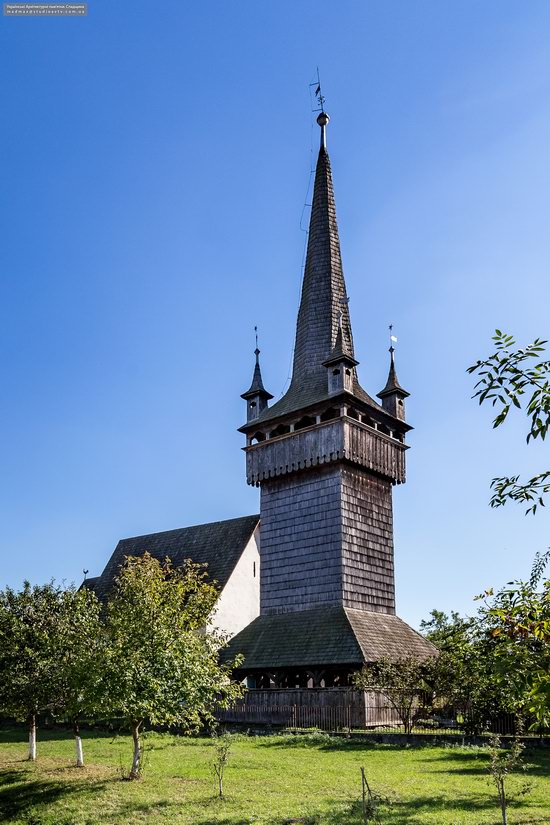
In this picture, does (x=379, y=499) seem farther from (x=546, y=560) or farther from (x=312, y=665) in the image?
(x=546, y=560)

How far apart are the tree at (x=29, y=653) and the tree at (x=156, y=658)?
3.64 m

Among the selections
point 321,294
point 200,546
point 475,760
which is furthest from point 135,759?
point 321,294

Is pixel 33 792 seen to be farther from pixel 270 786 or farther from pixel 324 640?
pixel 324 640

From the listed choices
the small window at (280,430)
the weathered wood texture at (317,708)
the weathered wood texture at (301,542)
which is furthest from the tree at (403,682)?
the small window at (280,430)

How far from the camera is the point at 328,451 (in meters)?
32.8

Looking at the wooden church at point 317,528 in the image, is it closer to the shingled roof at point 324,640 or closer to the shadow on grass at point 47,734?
the shingled roof at point 324,640

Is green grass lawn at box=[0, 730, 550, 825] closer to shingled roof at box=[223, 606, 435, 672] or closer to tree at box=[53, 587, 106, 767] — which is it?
tree at box=[53, 587, 106, 767]

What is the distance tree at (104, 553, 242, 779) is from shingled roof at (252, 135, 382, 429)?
53.6 feet

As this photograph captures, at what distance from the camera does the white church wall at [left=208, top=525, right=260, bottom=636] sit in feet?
115

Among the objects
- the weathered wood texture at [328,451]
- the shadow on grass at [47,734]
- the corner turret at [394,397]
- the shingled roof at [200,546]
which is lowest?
the shadow on grass at [47,734]

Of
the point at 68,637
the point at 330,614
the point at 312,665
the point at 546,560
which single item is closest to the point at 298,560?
the point at 330,614

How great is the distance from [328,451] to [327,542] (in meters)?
4.01

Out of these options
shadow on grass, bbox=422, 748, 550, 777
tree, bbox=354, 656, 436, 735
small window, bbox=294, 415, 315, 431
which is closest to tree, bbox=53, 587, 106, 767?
shadow on grass, bbox=422, 748, 550, 777

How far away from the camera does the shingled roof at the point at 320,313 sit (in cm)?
3590
